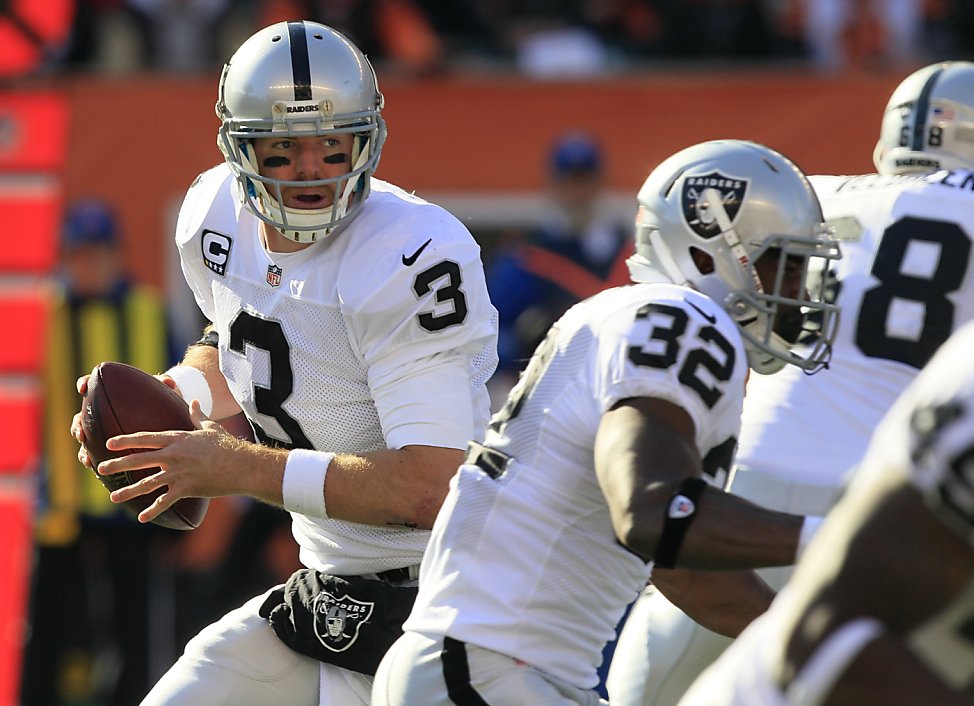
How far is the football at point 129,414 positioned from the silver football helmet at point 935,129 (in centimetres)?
207

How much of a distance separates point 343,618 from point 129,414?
0.63m

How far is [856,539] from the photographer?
1.83 metres

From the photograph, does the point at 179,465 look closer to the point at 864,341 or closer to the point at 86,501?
the point at 864,341

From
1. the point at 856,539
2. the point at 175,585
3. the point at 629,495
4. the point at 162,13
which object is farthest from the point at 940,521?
the point at 162,13

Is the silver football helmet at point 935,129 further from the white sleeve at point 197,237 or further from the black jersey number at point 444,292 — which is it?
the white sleeve at point 197,237

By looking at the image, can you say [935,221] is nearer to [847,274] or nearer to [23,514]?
[847,274]

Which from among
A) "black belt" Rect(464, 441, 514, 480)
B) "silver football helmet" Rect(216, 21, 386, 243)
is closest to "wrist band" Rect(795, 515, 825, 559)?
"black belt" Rect(464, 441, 514, 480)

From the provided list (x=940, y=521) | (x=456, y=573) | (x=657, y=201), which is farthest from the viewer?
(x=657, y=201)

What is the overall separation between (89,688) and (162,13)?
3.46 m

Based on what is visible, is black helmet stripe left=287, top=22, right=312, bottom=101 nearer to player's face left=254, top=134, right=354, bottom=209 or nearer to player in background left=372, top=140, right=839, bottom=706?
player's face left=254, top=134, right=354, bottom=209

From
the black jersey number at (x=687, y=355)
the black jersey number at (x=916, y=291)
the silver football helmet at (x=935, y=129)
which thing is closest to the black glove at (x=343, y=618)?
the black jersey number at (x=687, y=355)

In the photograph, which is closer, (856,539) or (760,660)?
(856,539)

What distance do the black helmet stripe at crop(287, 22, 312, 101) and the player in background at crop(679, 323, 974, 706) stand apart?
2.00 m

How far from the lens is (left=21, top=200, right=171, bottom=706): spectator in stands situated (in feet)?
22.9
